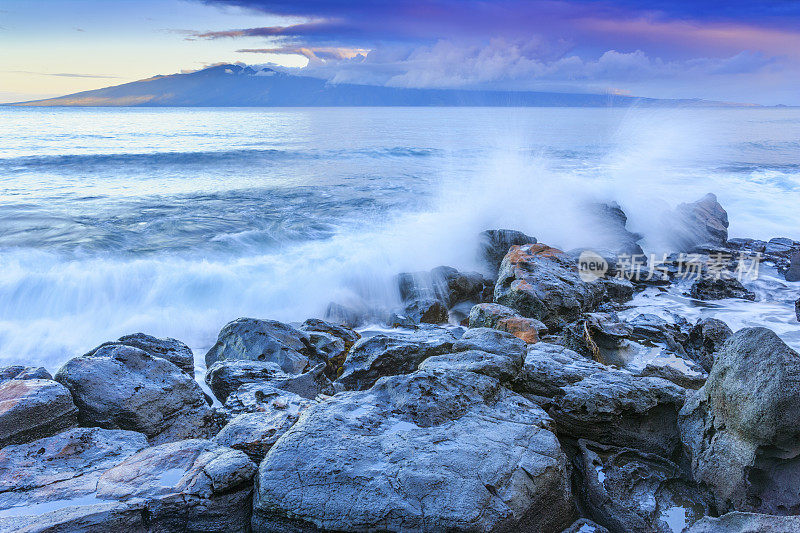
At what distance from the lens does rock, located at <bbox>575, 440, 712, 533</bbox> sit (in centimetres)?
291

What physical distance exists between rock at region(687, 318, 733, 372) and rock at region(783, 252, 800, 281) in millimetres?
4617

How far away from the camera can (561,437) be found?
358 cm

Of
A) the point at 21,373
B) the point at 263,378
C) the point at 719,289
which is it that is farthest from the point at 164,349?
the point at 719,289

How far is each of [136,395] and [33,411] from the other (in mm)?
725

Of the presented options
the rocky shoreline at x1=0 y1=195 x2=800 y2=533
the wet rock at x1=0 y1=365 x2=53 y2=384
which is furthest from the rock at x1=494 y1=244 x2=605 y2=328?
the wet rock at x1=0 y1=365 x2=53 y2=384

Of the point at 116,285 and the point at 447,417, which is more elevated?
the point at 447,417

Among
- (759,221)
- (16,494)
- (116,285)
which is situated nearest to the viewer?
(16,494)

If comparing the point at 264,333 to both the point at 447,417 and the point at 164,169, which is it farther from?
the point at 164,169

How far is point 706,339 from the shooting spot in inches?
227

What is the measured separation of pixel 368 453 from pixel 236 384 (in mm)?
2378

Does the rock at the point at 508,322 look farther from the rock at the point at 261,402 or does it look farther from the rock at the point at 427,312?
the rock at the point at 261,402

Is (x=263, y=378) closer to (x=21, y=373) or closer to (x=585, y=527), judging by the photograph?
(x=21, y=373)

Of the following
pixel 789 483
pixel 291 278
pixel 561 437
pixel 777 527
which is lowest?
pixel 291 278

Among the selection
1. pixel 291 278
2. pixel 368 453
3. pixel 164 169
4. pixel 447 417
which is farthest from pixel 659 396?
pixel 164 169
